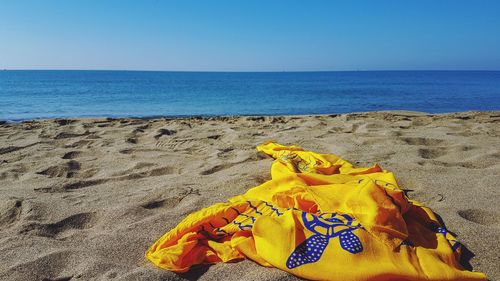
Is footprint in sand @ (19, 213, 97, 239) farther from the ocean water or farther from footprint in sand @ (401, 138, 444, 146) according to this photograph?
the ocean water

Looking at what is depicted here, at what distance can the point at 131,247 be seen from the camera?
2271 millimetres

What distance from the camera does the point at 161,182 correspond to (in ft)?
11.3

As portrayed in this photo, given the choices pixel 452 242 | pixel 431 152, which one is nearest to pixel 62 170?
pixel 452 242

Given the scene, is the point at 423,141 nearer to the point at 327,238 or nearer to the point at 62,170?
the point at 327,238

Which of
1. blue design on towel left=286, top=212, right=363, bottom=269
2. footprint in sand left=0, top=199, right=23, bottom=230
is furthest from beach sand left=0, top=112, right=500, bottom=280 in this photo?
blue design on towel left=286, top=212, right=363, bottom=269

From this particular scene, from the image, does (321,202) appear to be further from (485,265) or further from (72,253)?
(72,253)

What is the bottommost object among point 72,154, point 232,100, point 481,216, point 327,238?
point 232,100

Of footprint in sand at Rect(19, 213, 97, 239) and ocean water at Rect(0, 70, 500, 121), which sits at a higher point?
footprint in sand at Rect(19, 213, 97, 239)

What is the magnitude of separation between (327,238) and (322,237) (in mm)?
25

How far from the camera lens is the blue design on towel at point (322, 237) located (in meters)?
1.87

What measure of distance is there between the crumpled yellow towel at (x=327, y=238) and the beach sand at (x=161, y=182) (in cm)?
10

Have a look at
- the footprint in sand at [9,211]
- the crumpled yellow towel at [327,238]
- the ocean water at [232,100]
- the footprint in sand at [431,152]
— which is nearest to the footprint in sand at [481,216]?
the crumpled yellow towel at [327,238]

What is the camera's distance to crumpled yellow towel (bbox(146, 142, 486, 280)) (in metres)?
1.81

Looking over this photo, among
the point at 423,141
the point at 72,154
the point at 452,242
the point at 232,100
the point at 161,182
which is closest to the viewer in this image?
the point at 452,242
